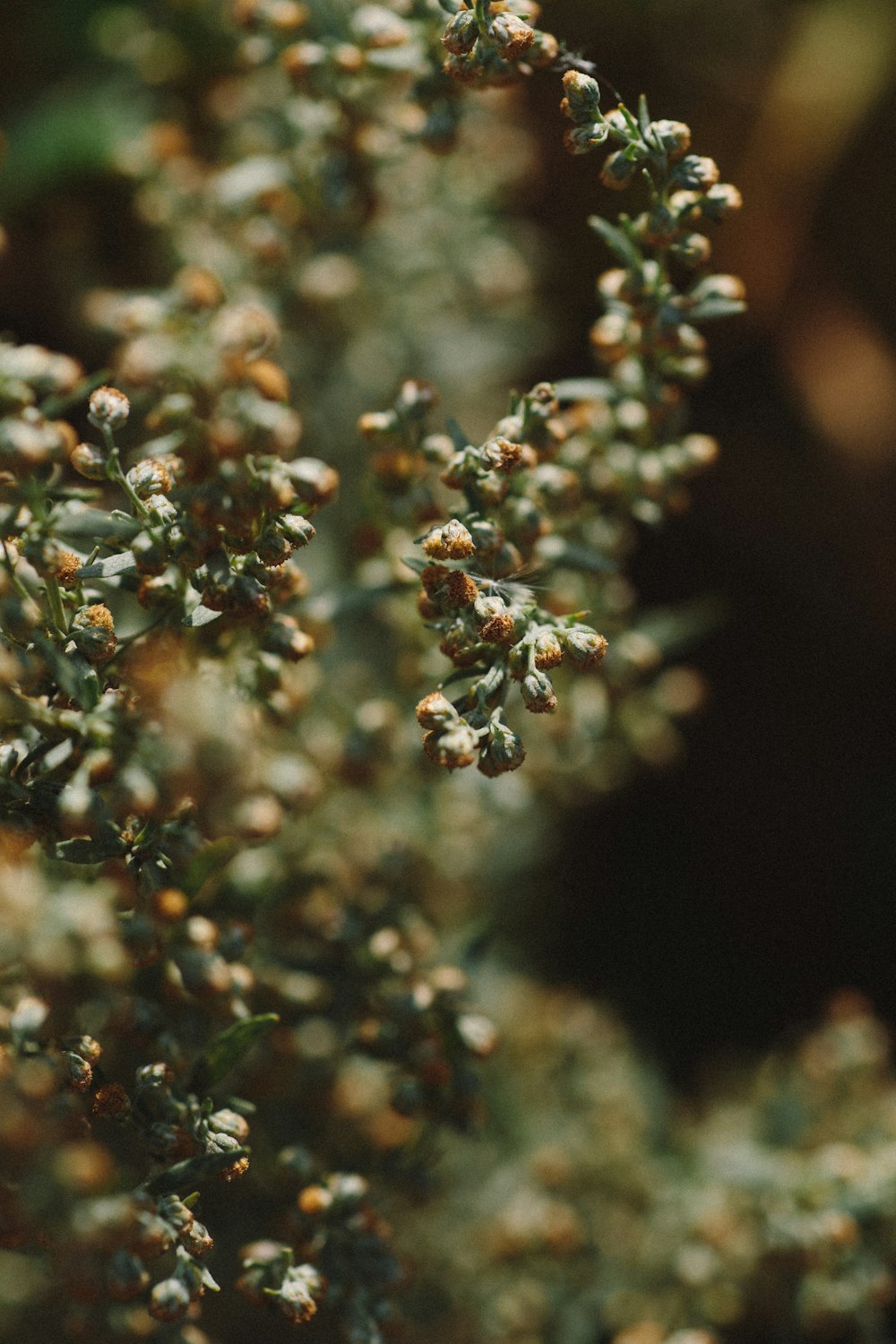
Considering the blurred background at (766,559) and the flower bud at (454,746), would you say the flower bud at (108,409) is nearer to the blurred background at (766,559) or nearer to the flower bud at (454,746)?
the flower bud at (454,746)

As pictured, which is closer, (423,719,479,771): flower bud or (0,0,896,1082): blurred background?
(423,719,479,771): flower bud

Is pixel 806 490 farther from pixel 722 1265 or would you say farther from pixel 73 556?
pixel 73 556

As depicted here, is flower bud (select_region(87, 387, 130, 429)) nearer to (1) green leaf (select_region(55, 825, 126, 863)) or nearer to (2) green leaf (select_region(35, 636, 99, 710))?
(2) green leaf (select_region(35, 636, 99, 710))

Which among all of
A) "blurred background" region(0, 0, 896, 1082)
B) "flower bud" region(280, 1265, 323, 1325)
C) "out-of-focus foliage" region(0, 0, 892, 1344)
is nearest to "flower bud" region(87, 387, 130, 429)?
"out-of-focus foliage" region(0, 0, 892, 1344)

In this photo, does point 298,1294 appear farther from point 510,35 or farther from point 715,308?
point 510,35

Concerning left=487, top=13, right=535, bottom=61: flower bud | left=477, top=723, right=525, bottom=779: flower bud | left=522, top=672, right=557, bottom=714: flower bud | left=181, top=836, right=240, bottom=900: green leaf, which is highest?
left=487, top=13, right=535, bottom=61: flower bud

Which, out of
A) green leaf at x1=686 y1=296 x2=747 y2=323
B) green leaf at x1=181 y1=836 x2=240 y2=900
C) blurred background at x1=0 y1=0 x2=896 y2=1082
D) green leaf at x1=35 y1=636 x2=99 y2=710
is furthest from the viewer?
blurred background at x1=0 y1=0 x2=896 y2=1082

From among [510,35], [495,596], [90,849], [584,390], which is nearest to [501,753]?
[495,596]

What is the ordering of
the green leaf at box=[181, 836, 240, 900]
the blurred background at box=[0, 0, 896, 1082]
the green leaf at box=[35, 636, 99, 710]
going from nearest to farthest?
the green leaf at box=[35, 636, 99, 710], the green leaf at box=[181, 836, 240, 900], the blurred background at box=[0, 0, 896, 1082]

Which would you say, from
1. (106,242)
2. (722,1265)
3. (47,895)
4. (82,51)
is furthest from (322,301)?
(722,1265)
